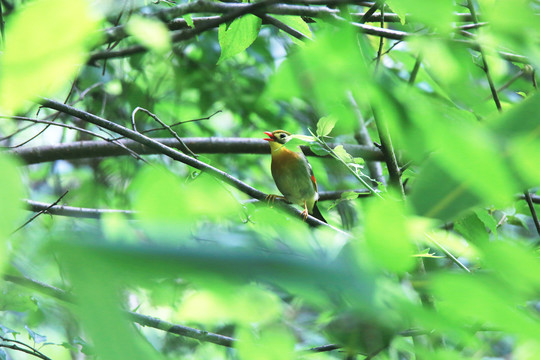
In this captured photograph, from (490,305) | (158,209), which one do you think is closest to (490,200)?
(490,305)

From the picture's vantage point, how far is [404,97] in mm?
446

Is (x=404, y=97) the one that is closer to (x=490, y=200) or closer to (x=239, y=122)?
(x=490, y=200)

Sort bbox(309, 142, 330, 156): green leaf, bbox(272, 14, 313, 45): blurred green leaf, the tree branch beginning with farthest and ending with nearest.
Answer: the tree branch < bbox(272, 14, 313, 45): blurred green leaf < bbox(309, 142, 330, 156): green leaf

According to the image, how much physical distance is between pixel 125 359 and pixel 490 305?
0.83ft

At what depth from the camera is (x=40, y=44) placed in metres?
0.35

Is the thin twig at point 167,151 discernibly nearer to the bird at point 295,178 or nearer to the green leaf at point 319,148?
the green leaf at point 319,148

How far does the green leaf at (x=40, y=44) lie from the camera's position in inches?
13.8

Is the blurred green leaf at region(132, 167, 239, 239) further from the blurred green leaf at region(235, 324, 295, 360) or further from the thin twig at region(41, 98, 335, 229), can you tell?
the thin twig at region(41, 98, 335, 229)

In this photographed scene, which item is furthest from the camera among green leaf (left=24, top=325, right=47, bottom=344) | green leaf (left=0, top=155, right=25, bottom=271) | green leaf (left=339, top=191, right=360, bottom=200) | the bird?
the bird

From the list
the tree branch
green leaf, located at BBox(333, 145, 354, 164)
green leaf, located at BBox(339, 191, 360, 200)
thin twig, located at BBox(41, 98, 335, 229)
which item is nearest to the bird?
the tree branch

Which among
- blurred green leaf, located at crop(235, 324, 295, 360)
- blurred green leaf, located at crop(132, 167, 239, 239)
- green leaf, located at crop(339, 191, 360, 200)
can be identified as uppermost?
blurred green leaf, located at crop(132, 167, 239, 239)

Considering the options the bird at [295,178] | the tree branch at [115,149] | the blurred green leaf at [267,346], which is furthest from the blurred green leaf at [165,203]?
the bird at [295,178]

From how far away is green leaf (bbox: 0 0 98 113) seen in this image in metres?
0.35

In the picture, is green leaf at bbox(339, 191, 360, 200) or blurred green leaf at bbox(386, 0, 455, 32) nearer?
blurred green leaf at bbox(386, 0, 455, 32)
